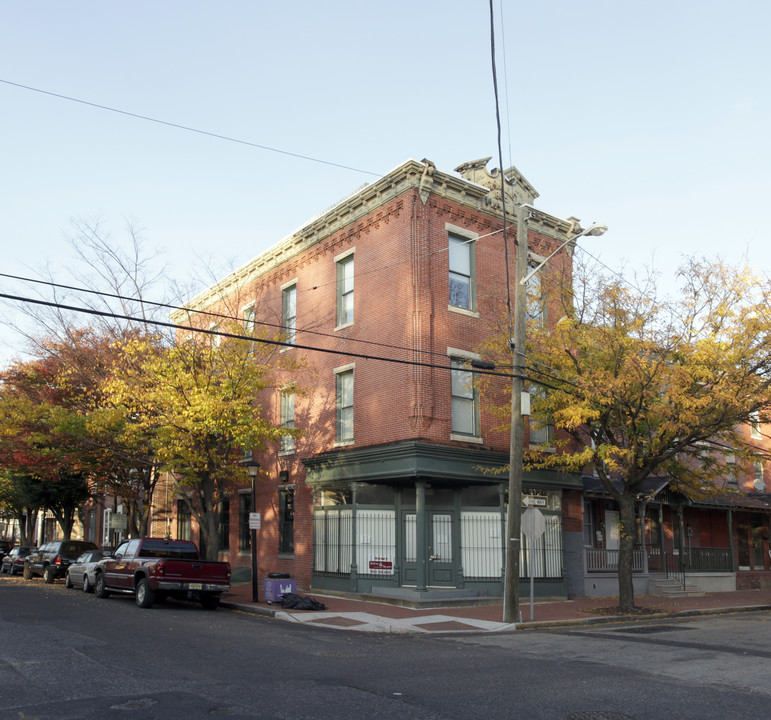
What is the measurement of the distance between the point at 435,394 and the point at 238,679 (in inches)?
510

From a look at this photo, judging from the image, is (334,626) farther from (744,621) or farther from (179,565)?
(744,621)

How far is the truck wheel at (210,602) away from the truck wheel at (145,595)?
1361 mm

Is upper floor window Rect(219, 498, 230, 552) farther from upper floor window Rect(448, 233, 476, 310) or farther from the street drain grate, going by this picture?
the street drain grate

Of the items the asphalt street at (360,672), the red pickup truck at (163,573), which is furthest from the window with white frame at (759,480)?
the red pickup truck at (163,573)

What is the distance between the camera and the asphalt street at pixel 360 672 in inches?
309

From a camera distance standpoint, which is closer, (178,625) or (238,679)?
(238,679)

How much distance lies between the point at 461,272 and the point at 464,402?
4043 millimetres

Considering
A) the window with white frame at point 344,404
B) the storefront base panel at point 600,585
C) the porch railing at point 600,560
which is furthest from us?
the porch railing at point 600,560

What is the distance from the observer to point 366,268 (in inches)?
935

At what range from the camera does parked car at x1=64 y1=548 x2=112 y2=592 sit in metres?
23.1

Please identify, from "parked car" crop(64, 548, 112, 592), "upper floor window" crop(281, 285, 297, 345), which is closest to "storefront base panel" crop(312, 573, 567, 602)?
"parked car" crop(64, 548, 112, 592)

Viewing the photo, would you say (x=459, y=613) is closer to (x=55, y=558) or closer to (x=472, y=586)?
(x=472, y=586)

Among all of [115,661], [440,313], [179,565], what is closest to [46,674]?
[115,661]

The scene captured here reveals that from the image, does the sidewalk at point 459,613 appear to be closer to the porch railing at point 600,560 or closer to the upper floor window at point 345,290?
the porch railing at point 600,560
